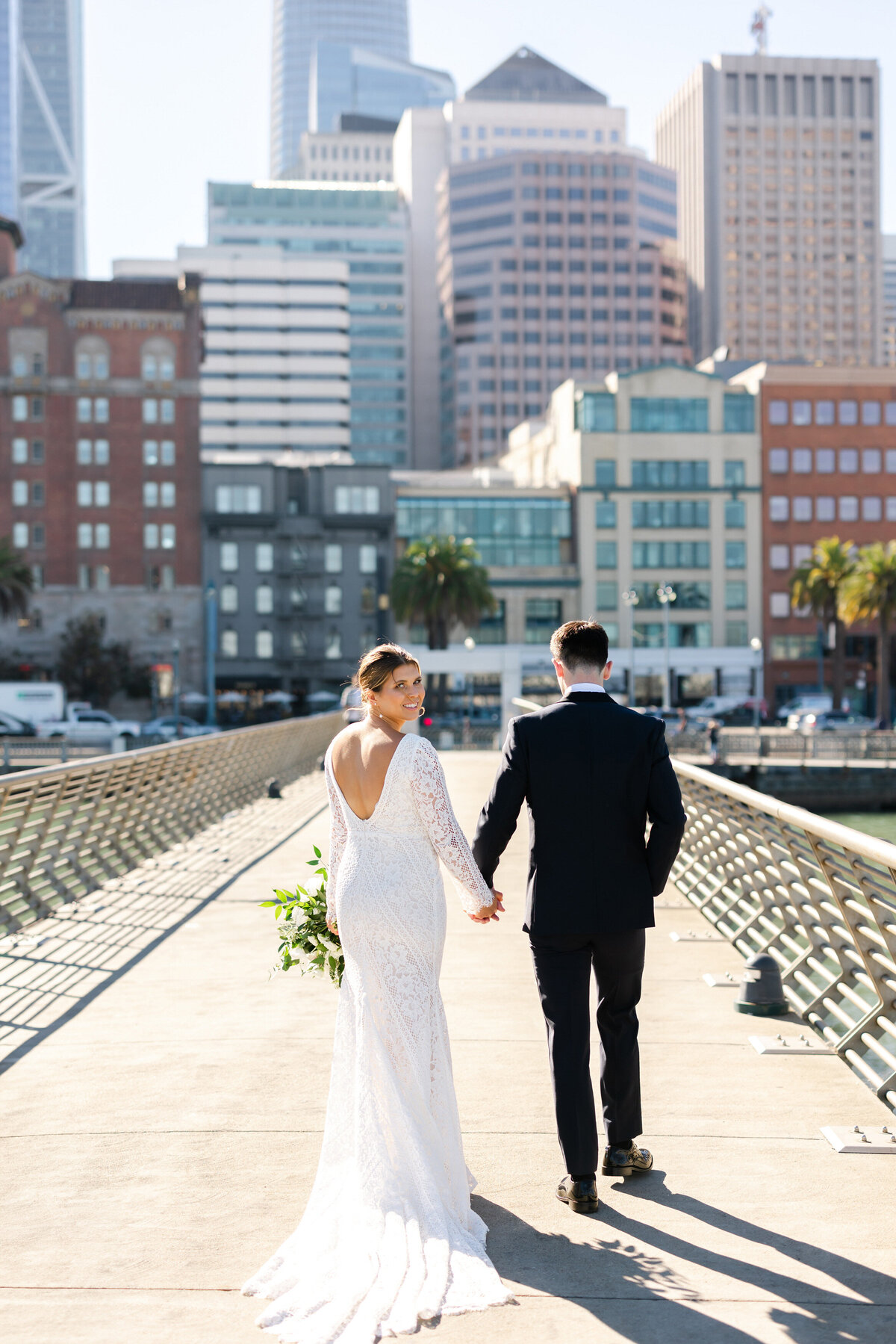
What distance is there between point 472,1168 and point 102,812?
32.5ft

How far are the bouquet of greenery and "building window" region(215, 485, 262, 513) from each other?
273 ft

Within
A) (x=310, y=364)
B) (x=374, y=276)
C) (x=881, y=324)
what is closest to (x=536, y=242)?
(x=374, y=276)

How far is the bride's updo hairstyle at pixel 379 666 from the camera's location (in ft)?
14.8

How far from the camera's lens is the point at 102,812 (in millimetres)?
14242

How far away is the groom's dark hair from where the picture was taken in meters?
4.92

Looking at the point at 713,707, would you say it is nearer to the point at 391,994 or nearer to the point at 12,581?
the point at 12,581

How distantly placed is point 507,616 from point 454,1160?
85.2 m

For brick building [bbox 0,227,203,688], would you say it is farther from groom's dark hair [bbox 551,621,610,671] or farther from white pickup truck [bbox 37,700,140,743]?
Result: groom's dark hair [bbox 551,621,610,671]

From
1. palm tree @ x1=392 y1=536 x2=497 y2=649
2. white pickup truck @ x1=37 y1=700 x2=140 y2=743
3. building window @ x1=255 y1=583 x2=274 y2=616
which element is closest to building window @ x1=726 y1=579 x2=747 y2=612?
palm tree @ x1=392 y1=536 x2=497 y2=649

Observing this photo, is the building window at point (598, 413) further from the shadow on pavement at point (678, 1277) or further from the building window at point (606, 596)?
the shadow on pavement at point (678, 1277)

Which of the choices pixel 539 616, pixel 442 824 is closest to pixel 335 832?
pixel 442 824

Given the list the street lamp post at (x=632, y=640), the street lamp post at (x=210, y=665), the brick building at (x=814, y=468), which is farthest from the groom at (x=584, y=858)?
A: the brick building at (x=814, y=468)

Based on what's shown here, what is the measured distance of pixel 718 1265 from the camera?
13.6 ft

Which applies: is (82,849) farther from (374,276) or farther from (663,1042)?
(374,276)
